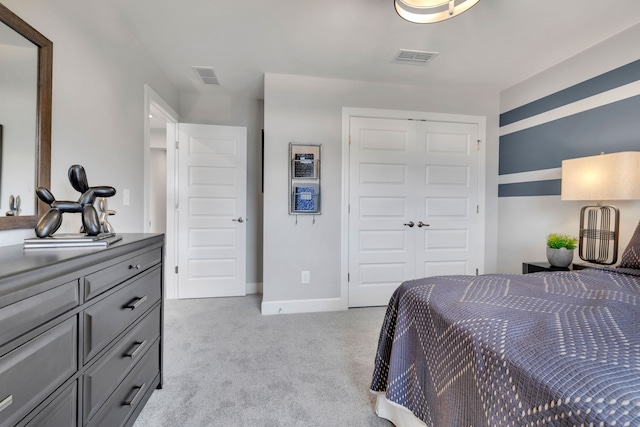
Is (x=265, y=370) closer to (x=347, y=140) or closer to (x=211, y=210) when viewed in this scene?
(x=211, y=210)

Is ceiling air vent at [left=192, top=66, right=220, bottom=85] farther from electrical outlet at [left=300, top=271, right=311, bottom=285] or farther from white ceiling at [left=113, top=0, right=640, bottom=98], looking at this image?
electrical outlet at [left=300, top=271, right=311, bottom=285]

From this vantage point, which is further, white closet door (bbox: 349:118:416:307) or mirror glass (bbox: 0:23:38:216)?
white closet door (bbox: 349:118:416:307)

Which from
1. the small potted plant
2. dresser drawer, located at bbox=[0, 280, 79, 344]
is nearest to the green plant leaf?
the small potted plant

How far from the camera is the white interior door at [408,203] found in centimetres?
314

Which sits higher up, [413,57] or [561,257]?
[413,57]

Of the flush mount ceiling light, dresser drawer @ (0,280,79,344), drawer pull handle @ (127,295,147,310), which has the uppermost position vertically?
the flush mount ceiling light

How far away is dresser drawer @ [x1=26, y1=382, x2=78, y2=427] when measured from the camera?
79 cm

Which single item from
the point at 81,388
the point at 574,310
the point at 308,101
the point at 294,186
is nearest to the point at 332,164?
the point at 294,186

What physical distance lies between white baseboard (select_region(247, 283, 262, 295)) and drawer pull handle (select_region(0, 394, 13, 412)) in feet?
9.85

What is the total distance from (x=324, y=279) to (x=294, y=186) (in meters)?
1.04

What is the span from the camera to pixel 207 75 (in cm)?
300

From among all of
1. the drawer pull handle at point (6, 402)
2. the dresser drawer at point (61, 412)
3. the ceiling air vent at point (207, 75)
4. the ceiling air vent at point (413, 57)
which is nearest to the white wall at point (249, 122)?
the ceiling air vent at point (207, 75)

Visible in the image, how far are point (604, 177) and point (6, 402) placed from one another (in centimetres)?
A: 307

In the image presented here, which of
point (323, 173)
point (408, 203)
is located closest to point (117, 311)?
point (323, 173)
